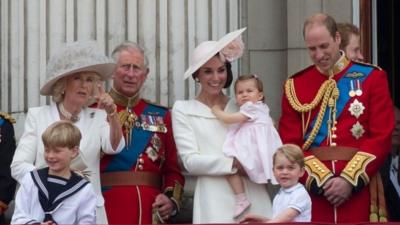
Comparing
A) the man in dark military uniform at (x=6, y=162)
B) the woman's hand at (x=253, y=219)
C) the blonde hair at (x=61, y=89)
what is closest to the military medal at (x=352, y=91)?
the woman's hand at (x=253, y=219)

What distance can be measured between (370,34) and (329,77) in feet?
4.49

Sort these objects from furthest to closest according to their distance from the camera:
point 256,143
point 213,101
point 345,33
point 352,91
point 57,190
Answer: point 345,33 → point 213,101 → point 352,91 → point 256,143 → point 57,190

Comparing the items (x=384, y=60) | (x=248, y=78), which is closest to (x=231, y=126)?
(x=248, y=78)

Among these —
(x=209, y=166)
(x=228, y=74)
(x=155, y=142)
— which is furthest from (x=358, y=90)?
(x=155, y=142)

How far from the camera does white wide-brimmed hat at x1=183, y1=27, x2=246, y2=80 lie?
11094mm

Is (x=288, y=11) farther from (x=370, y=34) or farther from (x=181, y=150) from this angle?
(x=181, y=150)

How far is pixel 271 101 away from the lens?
483 inches

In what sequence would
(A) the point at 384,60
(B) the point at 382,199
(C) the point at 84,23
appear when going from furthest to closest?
(A) the point at 384,60
(C) the point at 84,23
(B) the point at 382,199

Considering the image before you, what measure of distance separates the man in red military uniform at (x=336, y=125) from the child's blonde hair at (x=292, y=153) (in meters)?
0.44

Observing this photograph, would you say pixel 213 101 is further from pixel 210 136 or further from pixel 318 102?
pixel 318 102

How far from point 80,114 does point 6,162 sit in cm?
54

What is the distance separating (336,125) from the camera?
1093 centimetres

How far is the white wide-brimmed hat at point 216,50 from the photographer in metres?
11.1

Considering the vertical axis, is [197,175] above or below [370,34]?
below
